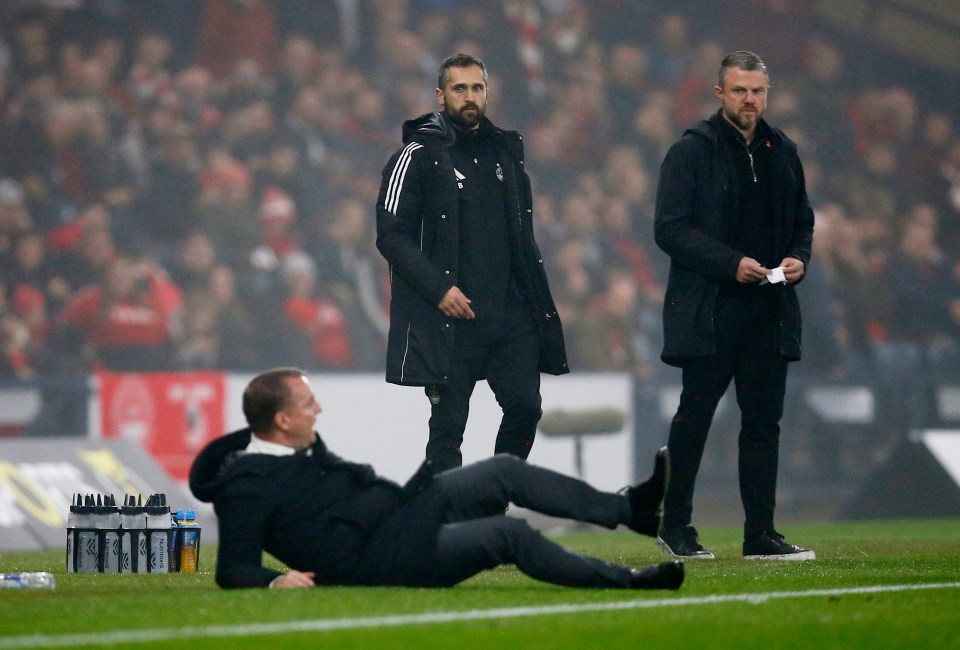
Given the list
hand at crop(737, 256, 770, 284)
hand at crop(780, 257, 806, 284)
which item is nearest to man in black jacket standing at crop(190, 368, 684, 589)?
hand at crop(737, 256, 770, 284)

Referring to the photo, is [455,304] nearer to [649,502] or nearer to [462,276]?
[462,276]

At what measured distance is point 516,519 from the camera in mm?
4586

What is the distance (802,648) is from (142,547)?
296cm

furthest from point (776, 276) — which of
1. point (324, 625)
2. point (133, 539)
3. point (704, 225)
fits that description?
point (324, 625)

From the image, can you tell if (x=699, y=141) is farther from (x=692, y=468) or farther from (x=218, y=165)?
(x=218, y=165)

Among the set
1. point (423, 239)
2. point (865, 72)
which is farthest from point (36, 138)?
point (865, 72)

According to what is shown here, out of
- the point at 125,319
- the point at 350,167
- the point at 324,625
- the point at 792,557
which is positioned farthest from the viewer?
the point at 350,167

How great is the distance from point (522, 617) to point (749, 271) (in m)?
2.41

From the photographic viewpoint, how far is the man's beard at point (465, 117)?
20.7ft

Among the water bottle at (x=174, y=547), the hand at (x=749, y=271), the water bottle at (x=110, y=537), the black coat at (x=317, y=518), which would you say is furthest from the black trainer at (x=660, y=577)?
the water bottle at (x=110, y=537)

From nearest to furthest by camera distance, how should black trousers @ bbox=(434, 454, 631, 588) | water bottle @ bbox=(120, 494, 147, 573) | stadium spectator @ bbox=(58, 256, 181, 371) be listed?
1. black trousers @ bbox=(434, 454, 631, 588)
2. water bottle @ bbox=(120, 494, 147, 573)
3. stadium spectator @ bbox=(58, 256, 181, 371)

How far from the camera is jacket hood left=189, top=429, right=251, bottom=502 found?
4664mm

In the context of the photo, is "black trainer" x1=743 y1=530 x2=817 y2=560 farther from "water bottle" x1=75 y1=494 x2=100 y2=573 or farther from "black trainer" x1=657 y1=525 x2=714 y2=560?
"water bottle" x1=75 y1=494 x2=100 y2=573

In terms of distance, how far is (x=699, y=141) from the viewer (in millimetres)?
6402
